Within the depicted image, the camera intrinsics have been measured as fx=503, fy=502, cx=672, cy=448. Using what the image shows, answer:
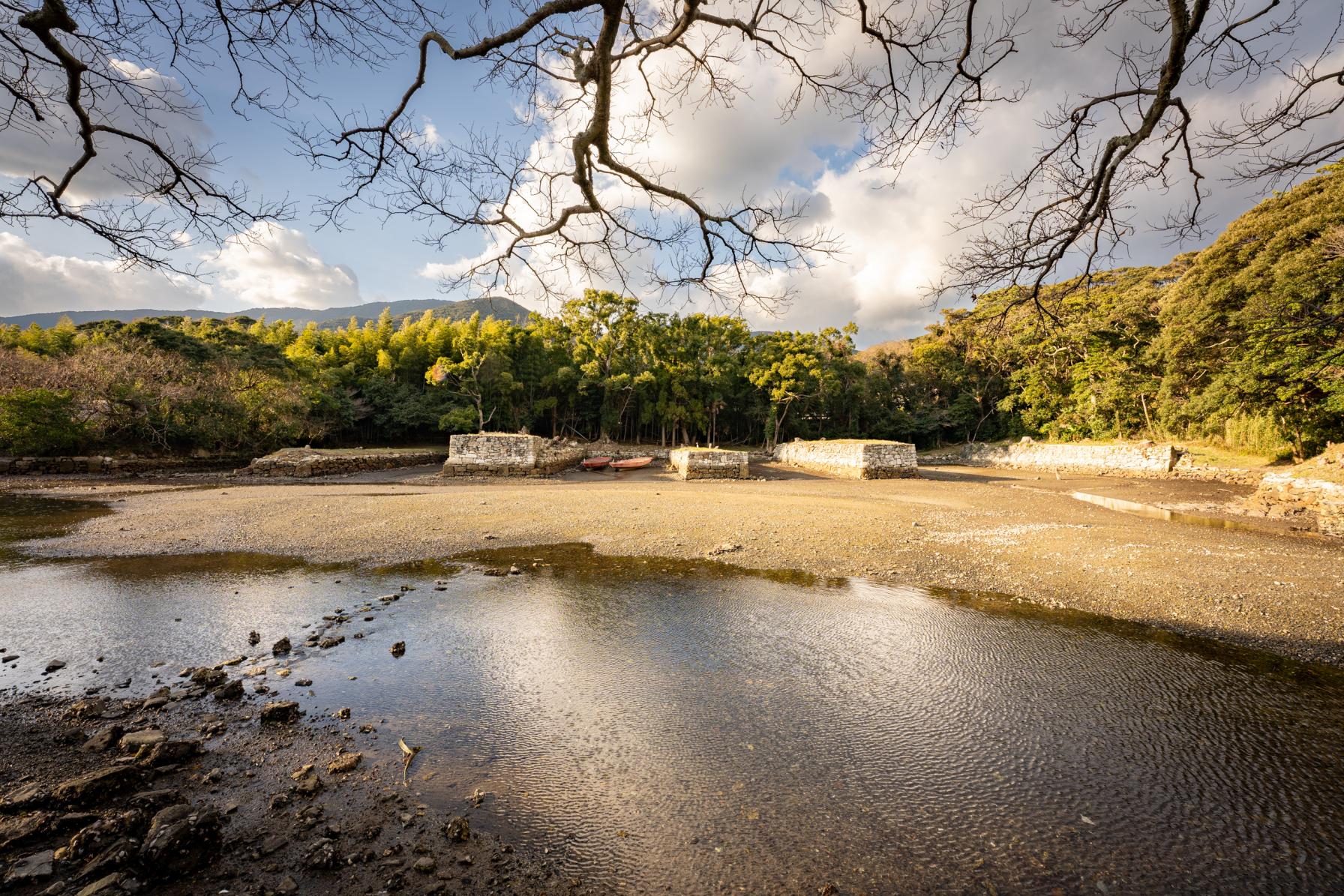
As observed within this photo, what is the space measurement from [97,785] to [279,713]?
0.84 meters

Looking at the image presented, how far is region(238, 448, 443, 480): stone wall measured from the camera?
68.1 feet

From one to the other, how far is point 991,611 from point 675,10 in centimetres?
625

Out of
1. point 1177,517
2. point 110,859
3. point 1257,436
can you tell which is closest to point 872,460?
point 1177,517

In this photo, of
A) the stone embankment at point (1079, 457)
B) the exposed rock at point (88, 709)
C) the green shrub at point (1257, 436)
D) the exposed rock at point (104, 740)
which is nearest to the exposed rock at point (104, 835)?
the exposed rock at point (104, 740)

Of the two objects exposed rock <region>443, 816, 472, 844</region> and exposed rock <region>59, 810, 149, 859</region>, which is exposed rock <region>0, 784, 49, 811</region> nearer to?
exposed rock <region>59, 810, 149, 859</region>

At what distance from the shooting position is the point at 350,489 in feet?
52.9

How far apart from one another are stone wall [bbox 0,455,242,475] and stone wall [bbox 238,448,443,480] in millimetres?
2614

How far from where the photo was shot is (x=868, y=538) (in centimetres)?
857

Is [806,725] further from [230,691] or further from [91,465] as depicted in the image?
[91,465]

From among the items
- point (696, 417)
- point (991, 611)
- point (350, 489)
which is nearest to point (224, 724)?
point (991, 611)

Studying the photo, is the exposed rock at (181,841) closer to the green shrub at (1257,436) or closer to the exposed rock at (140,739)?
the exposed rock at (140,739)

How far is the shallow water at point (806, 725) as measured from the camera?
2236 millimetres

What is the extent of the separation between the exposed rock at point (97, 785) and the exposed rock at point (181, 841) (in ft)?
1.49

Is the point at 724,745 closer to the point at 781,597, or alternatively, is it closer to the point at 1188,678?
the point at 781,597
